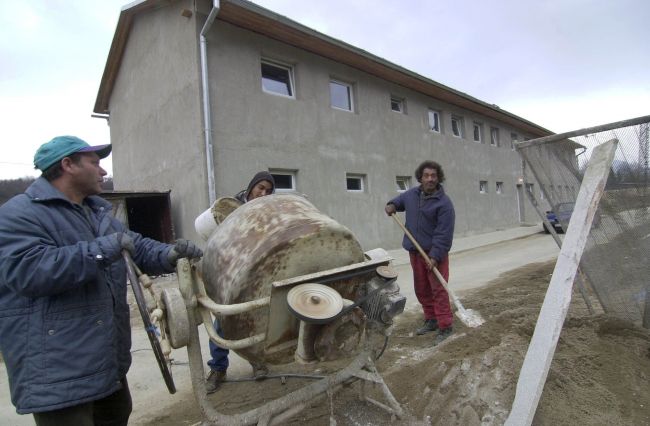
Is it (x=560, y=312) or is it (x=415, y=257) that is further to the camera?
(x=415, y=257)

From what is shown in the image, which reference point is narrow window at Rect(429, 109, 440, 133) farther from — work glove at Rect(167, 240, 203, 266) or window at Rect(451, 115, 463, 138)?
work glove at Rect(167, 240, 203, 266)

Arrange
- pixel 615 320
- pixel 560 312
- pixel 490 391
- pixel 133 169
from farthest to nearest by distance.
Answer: pixel 133 169 < pixel 615 320 < pixel 490 391 < pixel 560 312

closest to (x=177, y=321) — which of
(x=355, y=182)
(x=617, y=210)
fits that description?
(x=617, y=210)

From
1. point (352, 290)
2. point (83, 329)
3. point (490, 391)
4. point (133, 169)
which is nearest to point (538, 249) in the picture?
point (490, 391)

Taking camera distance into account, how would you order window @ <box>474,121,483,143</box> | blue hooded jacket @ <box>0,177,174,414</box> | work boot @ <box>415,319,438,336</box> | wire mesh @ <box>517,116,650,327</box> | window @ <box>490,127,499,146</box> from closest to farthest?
blue hooded jacket @ <box>0,177,174,414</box> → wire mesh @ <box>517,116,650,327</box> → work boot @ <box>415,319,438,336</box> → window @ <box>474,121,483,143</box> → window @ <box>490,127,499,146</box>

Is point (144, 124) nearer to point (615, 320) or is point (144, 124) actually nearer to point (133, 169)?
point (133, 169)

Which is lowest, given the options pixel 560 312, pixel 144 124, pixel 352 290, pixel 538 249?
pixel 538 249

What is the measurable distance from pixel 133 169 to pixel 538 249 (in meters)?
12.4

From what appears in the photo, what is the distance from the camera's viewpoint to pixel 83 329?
1.75m

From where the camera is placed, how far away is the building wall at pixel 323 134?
823 cm

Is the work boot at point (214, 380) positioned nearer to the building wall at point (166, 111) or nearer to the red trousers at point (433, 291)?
the red trousers at point (433, 291)

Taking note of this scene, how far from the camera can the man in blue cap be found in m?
1.62

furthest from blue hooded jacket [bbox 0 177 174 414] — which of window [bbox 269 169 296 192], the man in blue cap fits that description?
window [bbox 269 169 296 192]

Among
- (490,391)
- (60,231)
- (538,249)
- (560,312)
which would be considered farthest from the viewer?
(538,249)
